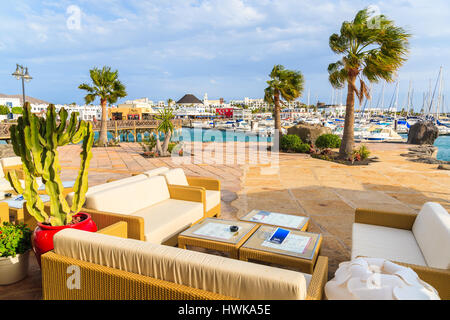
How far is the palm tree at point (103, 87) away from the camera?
18.2m

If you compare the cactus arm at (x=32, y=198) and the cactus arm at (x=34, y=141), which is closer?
the cactus arm at (x=34, y=141)

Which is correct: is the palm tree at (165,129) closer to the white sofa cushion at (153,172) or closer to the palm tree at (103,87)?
the palm tree at (103,87)

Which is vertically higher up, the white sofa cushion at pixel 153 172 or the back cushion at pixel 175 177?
the white sofa cushion at pixel 153 172

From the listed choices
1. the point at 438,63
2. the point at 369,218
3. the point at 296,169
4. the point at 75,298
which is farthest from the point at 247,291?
the point at 438,63

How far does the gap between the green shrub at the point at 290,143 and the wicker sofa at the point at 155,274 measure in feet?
41.1

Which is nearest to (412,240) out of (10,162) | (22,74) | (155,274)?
(155,274)

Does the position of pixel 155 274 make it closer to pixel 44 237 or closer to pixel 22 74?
pixel 44 237

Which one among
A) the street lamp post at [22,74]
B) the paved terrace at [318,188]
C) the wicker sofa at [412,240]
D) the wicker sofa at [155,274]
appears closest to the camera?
the wicker sofa at [155,274]

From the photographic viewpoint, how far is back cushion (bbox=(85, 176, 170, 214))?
3648 millimetres

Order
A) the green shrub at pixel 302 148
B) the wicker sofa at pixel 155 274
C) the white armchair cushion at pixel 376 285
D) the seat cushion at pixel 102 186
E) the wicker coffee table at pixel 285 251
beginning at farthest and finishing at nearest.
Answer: the green shrub at pixel 302 148, the seat cushion at pixel 102 186, the wicker coffee table at pixel 285 251, the wicker sofa at pixel 155 274, the white armchair cushion at pixel 376 285

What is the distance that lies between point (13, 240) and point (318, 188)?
20.7 feet

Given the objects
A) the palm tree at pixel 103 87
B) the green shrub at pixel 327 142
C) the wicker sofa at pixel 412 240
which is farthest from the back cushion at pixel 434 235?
the palm tree at pixel 103 87

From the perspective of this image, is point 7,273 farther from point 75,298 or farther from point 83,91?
point 83,91

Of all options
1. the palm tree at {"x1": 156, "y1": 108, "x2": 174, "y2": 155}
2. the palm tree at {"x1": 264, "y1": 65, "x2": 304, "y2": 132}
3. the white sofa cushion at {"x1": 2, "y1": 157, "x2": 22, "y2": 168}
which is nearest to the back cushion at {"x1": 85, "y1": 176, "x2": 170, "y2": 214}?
the white sofa cushion at {"x1": 2, "y1": 157, "x2": 22, "y2": 168}
